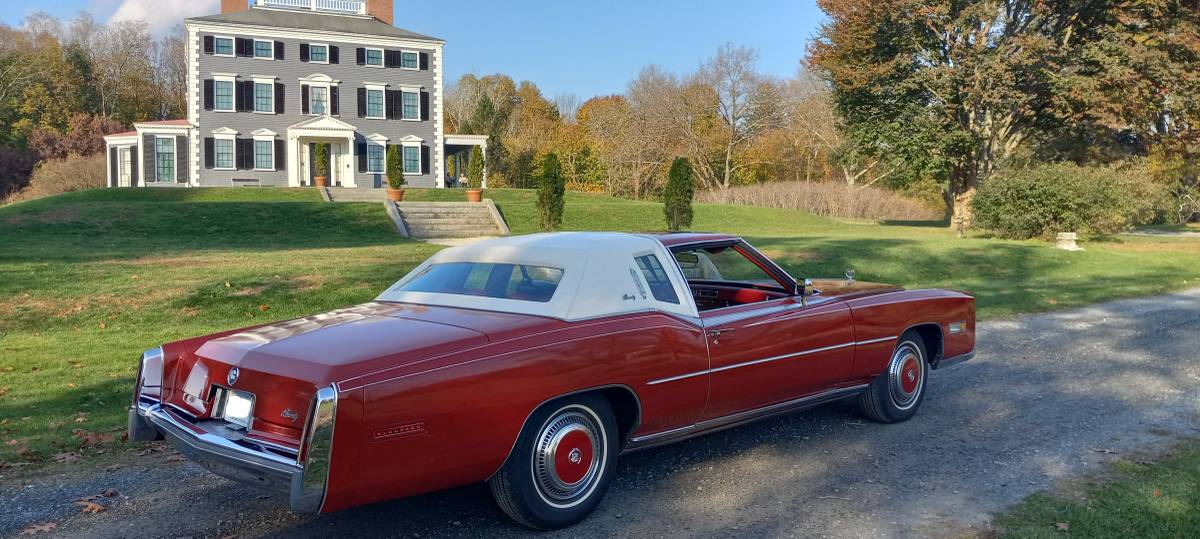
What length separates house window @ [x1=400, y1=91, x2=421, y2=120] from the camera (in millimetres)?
44875

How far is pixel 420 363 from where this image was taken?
3.92 m

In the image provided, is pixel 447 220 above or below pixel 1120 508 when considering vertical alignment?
above

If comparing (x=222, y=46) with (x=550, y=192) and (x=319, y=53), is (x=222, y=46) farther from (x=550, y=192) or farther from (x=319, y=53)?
(x=550, y=192)

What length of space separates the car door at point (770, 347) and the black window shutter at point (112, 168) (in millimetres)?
45422

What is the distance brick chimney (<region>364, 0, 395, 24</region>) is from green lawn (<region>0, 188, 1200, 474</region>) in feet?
62.2

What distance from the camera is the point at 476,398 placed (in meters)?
4.00

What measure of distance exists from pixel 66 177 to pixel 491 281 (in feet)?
154

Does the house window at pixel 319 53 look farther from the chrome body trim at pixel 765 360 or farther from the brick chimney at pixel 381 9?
the chrome body trim at pixel 765 360

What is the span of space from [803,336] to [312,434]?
314 centimetres

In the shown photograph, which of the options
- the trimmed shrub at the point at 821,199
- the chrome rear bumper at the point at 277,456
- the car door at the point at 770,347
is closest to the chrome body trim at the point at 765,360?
the car door at the point at 770,347

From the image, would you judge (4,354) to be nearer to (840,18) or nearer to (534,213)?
(534,213)

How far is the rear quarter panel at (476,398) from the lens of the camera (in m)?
3.70

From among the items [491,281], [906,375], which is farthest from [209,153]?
[906,375]

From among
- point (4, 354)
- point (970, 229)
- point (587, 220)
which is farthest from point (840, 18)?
point (4, 354)
